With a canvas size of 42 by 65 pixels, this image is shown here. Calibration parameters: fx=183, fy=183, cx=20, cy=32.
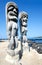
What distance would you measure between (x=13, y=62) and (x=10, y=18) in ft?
6.70

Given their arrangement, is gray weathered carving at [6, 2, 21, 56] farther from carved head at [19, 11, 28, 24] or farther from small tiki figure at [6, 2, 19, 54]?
carved head at [19, 11, 28, 24]

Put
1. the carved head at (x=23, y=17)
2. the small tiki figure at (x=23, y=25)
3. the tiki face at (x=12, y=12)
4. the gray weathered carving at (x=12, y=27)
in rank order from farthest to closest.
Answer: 1. the carved head at (x=23, y=17)
2. the small tiki figure at (x=23, y=25)
3. the tiki face at (x=12, y=12)
4. the gray weathered carving at (x=12, y=27)

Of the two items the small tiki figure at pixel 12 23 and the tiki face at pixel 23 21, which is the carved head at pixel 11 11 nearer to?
the small tiki figure at pixel 12 23

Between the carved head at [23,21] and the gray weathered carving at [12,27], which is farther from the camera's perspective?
the carved head at [23,21]

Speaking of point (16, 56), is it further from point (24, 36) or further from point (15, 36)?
point (24, 36)

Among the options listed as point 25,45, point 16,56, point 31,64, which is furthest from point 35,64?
point 25,45

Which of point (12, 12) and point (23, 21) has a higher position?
point (12, 12)

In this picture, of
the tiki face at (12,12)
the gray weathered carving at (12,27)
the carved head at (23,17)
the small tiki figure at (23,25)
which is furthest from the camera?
the carved head at (23,17)

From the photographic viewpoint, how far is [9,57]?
7.61 meters

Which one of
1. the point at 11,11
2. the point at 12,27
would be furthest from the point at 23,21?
the point at 12,27

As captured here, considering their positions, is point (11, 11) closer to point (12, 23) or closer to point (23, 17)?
point (12, 23)

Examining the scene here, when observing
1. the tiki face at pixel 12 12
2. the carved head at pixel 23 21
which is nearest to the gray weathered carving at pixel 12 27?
the tiki face at pixel 12 12

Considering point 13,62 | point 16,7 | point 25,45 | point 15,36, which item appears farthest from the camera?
point 25,45

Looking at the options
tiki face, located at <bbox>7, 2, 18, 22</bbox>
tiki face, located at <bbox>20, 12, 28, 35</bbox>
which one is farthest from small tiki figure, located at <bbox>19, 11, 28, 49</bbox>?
tiki face, located at <bbox>7, 2, 18, 22</bbox>
